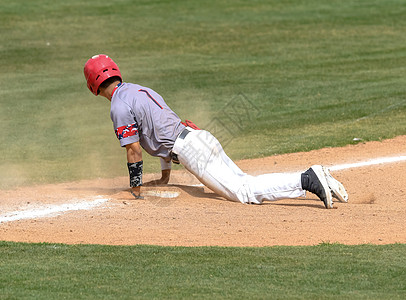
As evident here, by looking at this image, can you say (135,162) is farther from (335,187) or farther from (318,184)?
(335,187)

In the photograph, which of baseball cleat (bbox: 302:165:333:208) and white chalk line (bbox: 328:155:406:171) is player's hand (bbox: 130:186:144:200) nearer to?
baseball cleat (bbox: 302:165:333:208)

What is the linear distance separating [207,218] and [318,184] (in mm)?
1292

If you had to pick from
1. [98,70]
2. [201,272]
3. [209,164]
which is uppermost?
[98,70]

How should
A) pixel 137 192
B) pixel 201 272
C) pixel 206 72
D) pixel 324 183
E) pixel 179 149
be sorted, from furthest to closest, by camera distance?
pixel 206 72 < pixel 137 192 < pixel 179 149 < pixel 324 183 < pixel 201 272

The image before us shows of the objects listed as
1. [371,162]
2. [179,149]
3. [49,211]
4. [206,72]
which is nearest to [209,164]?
[179,149]


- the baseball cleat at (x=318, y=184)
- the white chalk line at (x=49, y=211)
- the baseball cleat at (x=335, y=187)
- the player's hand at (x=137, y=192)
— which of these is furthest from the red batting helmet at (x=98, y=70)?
the baseball cleat at (x=335, y=187)

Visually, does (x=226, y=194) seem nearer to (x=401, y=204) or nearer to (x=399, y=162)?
(x=401, y=204)

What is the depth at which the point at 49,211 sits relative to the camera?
25.3ft

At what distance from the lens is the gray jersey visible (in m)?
7.57

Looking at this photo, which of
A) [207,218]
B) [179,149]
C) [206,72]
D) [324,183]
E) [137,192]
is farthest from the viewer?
[206,72]

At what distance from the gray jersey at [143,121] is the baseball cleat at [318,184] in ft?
5.05

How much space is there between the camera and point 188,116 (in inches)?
555

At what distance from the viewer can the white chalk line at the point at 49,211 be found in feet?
24.5

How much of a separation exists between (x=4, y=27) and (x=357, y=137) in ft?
48.2
